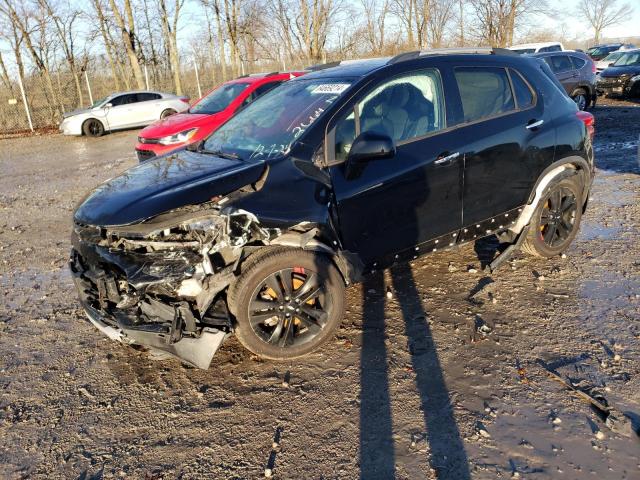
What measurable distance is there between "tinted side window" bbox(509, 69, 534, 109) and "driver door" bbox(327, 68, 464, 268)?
876mm

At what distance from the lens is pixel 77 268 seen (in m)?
3.45

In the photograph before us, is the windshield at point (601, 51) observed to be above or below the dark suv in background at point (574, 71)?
above

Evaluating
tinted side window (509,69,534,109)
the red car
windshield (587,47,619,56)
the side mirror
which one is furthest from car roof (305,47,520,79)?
windshield (587,47,619,56)

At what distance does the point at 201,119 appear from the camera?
9078mm

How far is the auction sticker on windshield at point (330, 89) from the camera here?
3638 millimetres

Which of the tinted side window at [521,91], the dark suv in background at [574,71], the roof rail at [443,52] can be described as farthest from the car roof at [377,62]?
the dark suv in background at [574,71]

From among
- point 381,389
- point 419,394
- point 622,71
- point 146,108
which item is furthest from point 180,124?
point 622,71

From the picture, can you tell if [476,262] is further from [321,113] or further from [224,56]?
[224,56]

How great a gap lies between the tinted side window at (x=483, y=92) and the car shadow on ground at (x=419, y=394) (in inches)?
63.8

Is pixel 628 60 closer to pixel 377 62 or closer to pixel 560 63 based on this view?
pixel 560 63

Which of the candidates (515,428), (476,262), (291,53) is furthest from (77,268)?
(291,53)

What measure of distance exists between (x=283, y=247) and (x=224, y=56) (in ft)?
100.0

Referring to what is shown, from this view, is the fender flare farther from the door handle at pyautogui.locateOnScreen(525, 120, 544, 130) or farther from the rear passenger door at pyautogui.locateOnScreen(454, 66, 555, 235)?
the door handle at pyautogui.locateOnScreen(525, 120, 544, 130)

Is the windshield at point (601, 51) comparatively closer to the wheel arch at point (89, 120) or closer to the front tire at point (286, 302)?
the wheel arch at point (89, 120)
